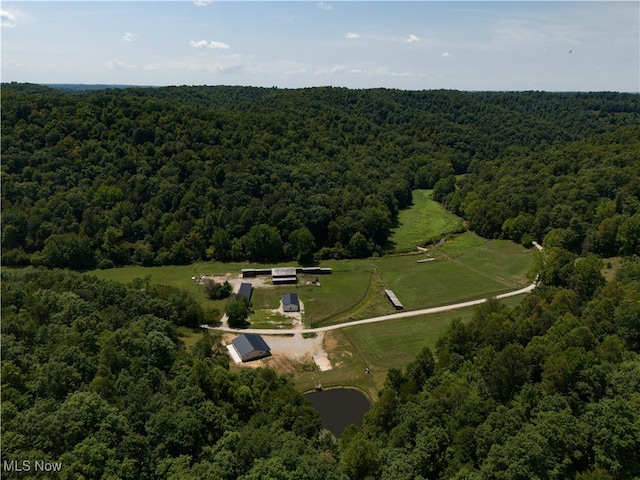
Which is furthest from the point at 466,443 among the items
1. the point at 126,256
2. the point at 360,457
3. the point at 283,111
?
the point at 283,111

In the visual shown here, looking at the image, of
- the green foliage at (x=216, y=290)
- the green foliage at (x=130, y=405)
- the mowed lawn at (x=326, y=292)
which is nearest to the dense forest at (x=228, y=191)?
the mowed lawn at (x=326, y=292)

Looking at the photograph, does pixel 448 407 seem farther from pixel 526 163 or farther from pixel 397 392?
pixel 526 163

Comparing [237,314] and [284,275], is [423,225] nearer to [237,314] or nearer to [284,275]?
[284,275]

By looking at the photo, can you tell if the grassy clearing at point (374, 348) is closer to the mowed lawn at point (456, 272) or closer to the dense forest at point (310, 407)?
the mowed lawn at point (456, 272)

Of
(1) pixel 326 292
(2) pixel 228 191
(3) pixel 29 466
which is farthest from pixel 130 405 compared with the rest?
(2) pixel 228 191

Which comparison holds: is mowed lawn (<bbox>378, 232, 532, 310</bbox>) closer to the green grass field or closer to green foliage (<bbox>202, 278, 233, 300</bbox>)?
the green grass field

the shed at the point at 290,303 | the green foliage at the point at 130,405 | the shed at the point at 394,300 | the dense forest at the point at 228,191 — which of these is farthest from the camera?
the dense forest at the point at 228,191
